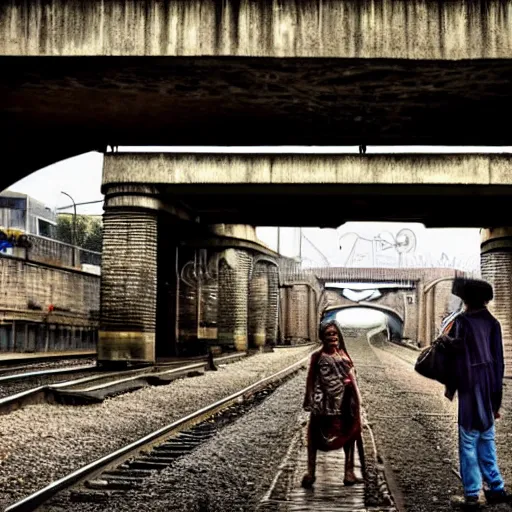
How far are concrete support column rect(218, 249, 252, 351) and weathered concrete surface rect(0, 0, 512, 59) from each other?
104 ft

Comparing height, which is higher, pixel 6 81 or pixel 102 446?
pixel 6 81

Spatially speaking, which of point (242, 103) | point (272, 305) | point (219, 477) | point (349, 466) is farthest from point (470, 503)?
point (272, 305)

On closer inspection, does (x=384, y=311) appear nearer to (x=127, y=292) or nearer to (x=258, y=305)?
(x=258, y=305)

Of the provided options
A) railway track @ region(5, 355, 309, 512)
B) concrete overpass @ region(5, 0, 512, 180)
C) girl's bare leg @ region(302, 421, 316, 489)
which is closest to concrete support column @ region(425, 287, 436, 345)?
railway track @ region(5, 355, 309, 512)

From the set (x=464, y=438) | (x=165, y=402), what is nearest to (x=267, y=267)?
(x=165, y=402)

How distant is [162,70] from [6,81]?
1.28 metres

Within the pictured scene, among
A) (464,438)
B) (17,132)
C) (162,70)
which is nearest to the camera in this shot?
(464,438)

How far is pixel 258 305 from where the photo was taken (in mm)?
47188

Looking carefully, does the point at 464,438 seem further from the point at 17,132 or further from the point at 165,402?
the point at 165,402

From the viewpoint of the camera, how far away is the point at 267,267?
49.1 m

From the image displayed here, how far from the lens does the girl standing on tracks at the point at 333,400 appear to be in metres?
6.30

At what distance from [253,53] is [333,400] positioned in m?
2.60

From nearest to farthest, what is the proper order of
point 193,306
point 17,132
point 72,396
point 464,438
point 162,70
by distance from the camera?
point 464,438
point 162,70
point 17,132
point 72,396
point 193,306

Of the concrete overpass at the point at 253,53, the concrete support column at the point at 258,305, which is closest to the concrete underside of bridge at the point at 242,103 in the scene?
the concrete overpass at the point at 253,53
